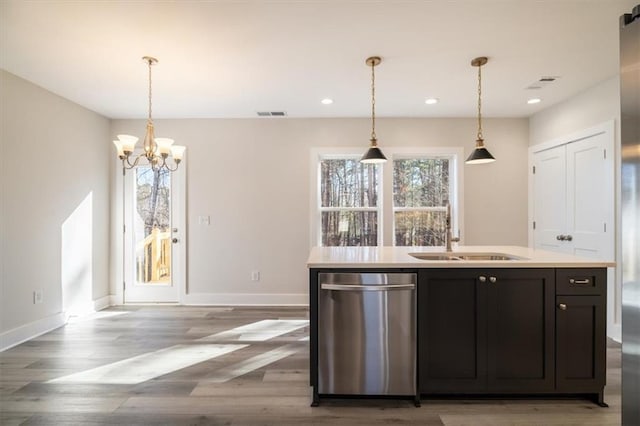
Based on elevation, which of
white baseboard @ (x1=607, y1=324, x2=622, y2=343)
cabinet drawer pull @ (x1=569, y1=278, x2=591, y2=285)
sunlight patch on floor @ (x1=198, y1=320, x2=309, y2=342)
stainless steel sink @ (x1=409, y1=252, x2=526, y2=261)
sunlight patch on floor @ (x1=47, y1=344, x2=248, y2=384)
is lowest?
sunlight patch on floor @ (x1=198, y1=320, x2=309, y2=342)

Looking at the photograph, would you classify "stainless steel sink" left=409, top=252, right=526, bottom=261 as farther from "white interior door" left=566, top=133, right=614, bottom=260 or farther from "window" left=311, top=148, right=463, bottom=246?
"window" left=311, top=148, right=463, bottom=246

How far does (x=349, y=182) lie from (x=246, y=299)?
2228mm

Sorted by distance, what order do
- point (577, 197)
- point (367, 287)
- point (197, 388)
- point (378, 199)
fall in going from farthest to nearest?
1. point (378, 199)
2. point (577, 197)
3. point (197, 388)
4. point (367, 287)

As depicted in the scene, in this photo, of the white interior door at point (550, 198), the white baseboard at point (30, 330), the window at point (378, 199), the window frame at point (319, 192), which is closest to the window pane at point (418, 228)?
the window at point (378, 199)

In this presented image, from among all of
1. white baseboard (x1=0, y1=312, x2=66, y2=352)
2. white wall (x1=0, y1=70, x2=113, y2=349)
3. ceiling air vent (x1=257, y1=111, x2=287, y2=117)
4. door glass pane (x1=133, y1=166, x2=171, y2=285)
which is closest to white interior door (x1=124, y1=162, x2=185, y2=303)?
door glass pane (x1=133, y1=166, x2=171, y2=285)

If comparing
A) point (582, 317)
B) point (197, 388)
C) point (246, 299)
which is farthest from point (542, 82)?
point (246, 299)

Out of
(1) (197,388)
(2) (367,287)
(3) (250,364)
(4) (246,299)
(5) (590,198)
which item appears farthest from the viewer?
(4) (246,299)

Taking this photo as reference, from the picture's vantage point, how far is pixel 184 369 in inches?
105

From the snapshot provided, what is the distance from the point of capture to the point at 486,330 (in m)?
2.12

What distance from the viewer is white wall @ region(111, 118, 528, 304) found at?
15.1 ft

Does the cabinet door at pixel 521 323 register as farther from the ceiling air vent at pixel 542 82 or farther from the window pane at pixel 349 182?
the window pane at pixel 349 182

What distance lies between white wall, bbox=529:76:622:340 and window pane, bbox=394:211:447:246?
172 centimetres

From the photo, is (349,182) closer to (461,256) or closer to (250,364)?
(461,256)

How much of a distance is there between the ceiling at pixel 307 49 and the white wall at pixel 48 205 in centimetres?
35
